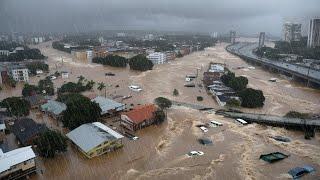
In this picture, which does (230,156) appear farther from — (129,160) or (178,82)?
(178,82)

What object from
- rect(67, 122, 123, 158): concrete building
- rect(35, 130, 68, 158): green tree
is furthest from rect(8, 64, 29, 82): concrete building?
rect(35, 130, 68, 158): green tree

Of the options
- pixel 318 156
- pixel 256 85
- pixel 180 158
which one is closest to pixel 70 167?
pixel 180 158

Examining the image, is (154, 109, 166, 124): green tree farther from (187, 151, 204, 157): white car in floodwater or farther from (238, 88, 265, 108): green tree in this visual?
(238, 88, 265, 108): green tree

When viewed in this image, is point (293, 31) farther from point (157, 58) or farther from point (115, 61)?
point (115, 61)

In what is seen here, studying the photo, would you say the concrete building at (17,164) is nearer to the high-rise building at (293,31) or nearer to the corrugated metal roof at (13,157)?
the corrugated metal roof at (13,157)

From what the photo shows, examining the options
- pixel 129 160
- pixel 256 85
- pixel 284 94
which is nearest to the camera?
pixel 129 160

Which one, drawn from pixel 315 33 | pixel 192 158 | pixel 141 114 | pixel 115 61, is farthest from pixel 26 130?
pixel 315 33

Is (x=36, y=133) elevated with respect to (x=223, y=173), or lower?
elevated

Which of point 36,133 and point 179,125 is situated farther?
point 179,125
